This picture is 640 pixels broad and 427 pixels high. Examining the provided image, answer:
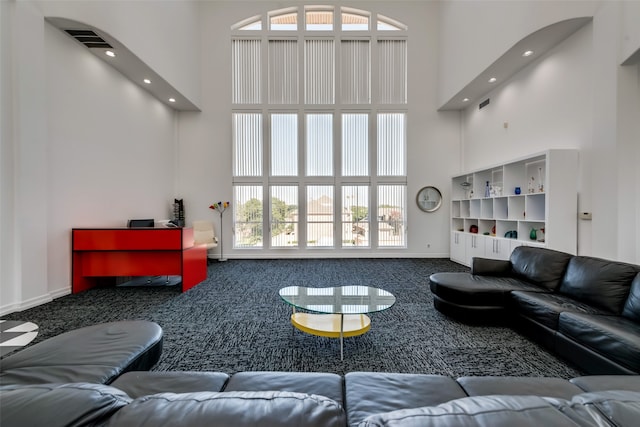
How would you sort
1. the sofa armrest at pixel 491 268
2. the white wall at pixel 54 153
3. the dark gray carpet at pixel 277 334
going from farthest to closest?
1. the sofa armrest at pixel 491 268
2. the white wall at pixel 54 153
3. the dark gray carpet at pixel 277 334


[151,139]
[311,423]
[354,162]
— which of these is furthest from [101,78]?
[311,423]

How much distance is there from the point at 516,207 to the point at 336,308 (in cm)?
422

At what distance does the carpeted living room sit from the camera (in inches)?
51.6

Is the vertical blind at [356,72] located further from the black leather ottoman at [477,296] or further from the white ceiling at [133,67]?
the black leather ottoman at [477,296]

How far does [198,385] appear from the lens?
1287mm

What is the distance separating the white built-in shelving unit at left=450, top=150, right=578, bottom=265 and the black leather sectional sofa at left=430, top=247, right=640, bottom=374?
1.07 m

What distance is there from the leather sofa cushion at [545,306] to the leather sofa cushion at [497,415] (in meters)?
2.23

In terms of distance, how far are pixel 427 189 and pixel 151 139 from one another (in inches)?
267

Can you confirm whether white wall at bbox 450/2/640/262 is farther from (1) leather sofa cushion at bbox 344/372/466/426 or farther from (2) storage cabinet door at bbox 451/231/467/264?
(1) leather sofa cushion at bbox 344/372/466/426

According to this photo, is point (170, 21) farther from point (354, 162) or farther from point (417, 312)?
point (417, 312)

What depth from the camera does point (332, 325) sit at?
8.33ft

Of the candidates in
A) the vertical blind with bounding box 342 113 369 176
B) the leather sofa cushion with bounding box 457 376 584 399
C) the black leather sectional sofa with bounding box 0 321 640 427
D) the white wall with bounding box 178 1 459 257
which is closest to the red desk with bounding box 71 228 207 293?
the white wall with bounding box 178 1 459 257

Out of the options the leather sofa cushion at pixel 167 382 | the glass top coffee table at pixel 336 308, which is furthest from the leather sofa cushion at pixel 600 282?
the leather sofa cushion at pixel 167 382

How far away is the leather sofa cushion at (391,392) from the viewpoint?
3.75 ft
